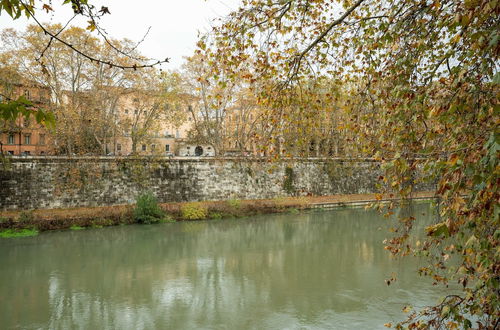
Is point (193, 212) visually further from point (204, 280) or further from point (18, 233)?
point (204, 280)

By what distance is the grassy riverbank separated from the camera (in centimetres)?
1540

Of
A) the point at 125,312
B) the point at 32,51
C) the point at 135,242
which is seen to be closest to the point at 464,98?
the point at 125,312

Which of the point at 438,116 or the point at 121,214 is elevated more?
the point at 438,116

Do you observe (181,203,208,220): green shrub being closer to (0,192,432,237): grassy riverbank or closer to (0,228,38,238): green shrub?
(0,192,432,237): grassy riverbank

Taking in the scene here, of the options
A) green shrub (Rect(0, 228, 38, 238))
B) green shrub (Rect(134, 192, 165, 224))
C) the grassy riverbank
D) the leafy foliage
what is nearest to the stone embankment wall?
the grassy riverbank

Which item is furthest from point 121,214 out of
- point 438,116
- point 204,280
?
point 438,116

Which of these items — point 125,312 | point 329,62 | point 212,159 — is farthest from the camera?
point 212,159

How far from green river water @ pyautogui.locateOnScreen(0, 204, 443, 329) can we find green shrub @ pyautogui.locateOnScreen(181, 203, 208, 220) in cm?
180

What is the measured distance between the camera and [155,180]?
20.7 m

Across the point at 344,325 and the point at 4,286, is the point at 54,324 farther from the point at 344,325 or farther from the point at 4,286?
the point at 344,325

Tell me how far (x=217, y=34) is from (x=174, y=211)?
14.6m

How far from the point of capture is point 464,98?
2.73 meters

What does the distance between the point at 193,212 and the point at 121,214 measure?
307cm

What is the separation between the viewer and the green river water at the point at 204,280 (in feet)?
25.6
